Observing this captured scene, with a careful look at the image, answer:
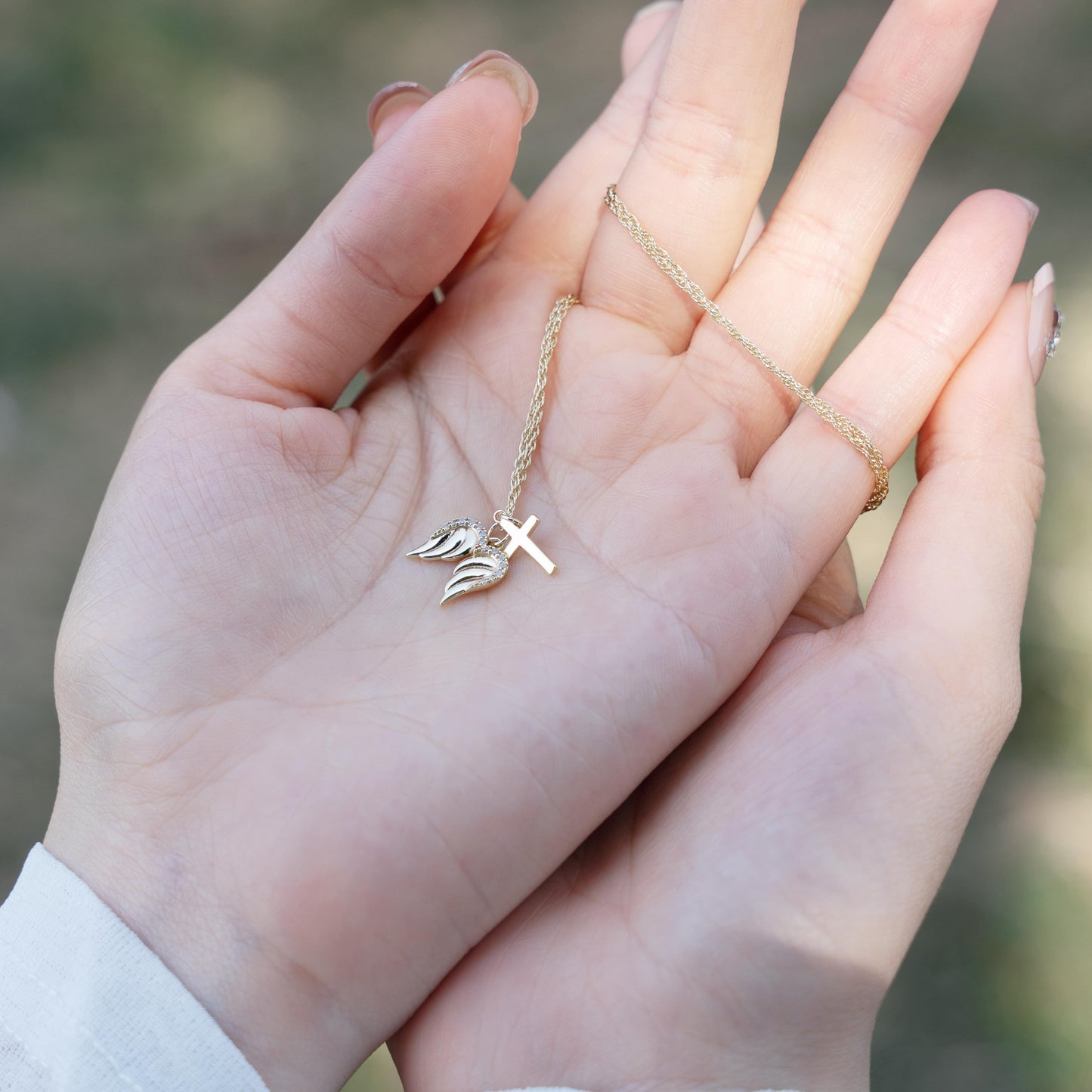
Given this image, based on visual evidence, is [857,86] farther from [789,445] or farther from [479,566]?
[479,566]

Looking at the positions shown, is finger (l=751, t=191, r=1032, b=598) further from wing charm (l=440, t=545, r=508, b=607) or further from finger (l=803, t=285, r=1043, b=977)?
wing charm (l=440, t=545, r=508, b=607)

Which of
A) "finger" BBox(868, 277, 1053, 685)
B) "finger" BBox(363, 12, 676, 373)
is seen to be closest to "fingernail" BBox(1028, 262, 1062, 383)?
"finger" BBox(868, 277, 1053, 685)

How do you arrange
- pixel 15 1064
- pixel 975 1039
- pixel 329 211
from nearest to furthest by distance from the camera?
pixel 15 1064, pixel 329 211, pixel 975 1039

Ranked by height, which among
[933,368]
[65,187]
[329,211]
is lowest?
[933,368]

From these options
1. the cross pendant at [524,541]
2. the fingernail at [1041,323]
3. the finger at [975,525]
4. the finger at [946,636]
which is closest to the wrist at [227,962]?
the cross pendant at [524,541]

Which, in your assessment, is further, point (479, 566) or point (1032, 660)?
point (1032, 660)

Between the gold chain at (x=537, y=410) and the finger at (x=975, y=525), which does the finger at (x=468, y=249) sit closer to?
the gold chain at (x=537, y=410)

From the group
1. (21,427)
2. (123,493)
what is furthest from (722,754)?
(21,427)
